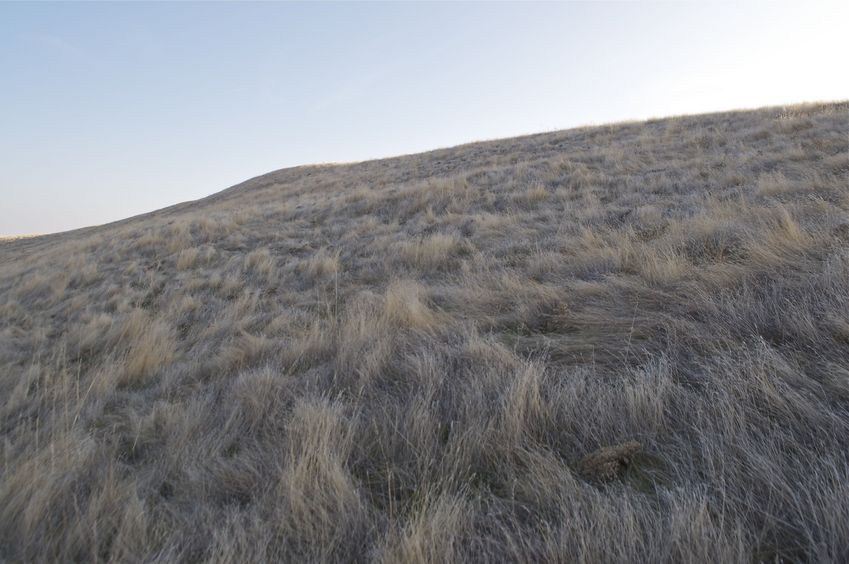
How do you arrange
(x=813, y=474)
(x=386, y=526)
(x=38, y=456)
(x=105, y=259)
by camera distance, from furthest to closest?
(x=105, y=259) < (x=38, y=456) < (x=386, y=526) < (x=813, y=474)

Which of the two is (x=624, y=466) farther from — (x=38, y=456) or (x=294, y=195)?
(x=294, y=195)

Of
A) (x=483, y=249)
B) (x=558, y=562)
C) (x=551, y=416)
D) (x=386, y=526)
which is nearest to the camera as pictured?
(x=558, y=562)

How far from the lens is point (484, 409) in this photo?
230cm

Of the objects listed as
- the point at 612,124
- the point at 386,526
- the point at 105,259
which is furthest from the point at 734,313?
the point at 612,124

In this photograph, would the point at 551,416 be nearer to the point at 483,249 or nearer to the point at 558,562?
the point at 558,562

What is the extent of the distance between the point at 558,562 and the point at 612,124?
66.4 feet

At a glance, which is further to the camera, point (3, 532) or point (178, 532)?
point (3, 532)

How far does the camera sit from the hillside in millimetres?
1562

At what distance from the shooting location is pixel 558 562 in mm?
1416

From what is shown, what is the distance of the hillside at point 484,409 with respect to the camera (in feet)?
5.12

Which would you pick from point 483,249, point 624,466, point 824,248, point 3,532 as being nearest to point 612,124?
point 483,249

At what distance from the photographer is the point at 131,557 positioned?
169 cm

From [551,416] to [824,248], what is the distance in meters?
2.90

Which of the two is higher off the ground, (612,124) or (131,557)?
(612,124)
